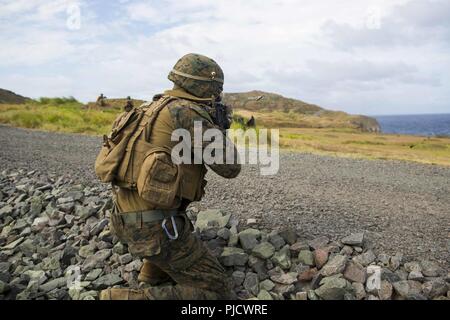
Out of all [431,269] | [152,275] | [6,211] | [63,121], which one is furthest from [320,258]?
[63,121]

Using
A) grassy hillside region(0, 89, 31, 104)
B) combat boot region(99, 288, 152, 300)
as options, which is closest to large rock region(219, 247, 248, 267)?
combat boot region(99, 288, 152, 300)

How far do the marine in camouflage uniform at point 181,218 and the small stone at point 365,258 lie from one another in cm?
123

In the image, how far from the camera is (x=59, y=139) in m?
12.4

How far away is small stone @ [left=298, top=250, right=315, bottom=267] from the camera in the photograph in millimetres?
4171

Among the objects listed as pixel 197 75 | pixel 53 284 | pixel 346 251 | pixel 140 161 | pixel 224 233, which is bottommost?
pixel 53 284

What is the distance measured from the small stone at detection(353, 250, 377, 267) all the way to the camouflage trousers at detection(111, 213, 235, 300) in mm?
1238

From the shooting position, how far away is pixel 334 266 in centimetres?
400

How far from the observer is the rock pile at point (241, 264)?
388cm

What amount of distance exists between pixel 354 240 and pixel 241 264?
1.11 m

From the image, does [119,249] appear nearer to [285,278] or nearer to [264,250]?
[264,250]

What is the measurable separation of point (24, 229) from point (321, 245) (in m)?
3.73

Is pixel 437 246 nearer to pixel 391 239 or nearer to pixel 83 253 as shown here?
pixel 391 239

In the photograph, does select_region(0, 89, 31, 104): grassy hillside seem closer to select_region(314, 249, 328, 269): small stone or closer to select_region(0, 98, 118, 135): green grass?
select_region(0, 98, 118, 135): green grass
